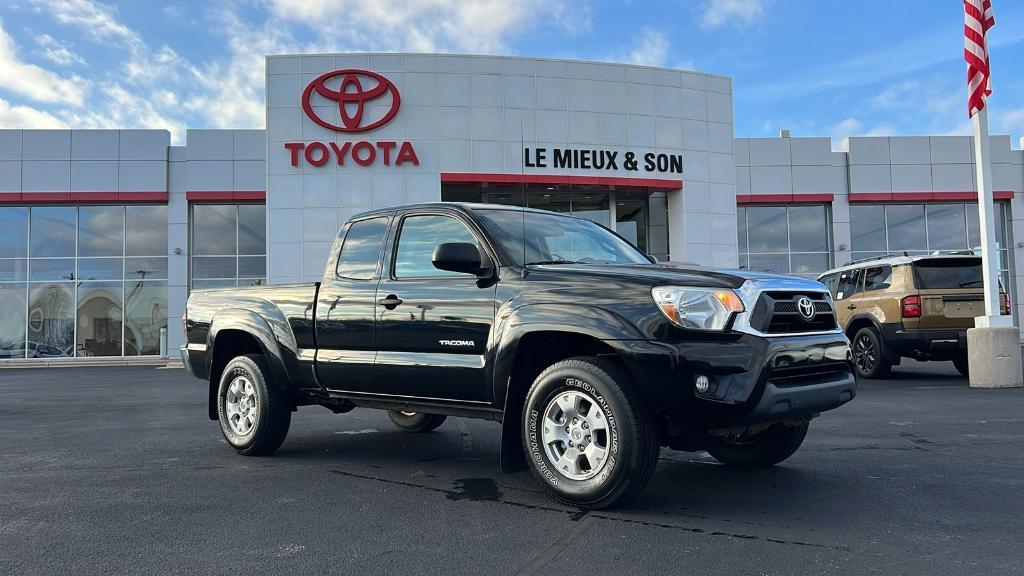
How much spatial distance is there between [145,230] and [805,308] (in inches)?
1041

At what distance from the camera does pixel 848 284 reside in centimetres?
1366

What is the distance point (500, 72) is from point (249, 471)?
19249 millimetres

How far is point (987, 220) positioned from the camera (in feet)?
37.1

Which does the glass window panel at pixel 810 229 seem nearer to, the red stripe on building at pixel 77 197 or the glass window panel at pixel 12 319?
the red stripe on building at pixel 77 197

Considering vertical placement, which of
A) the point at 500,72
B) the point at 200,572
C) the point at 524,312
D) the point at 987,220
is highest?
the point at 500,72

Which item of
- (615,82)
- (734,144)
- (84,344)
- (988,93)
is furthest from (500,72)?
(84,344)

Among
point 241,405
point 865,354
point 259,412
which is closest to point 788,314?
point 259,412

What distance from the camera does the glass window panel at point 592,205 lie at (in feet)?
81.5

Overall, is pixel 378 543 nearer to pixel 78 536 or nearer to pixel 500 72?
pixel 78 536

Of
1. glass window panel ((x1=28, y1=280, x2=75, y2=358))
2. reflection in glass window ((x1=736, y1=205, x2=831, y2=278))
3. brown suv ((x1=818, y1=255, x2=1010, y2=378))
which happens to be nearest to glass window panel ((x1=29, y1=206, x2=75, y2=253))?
glass window panel ((x1=28, y1=280, x2=75, y2=358))

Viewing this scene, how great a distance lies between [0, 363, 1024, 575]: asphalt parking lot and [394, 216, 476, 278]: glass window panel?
1.47m

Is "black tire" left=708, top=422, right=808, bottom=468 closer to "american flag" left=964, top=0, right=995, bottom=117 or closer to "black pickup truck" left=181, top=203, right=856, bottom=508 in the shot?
"black pickup truck" left=181, top=203, right=856, bottom=508

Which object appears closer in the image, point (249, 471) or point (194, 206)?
point (249, 471)

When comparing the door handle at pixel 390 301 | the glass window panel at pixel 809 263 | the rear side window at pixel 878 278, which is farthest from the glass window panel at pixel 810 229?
the door handle at pixel 390 301
